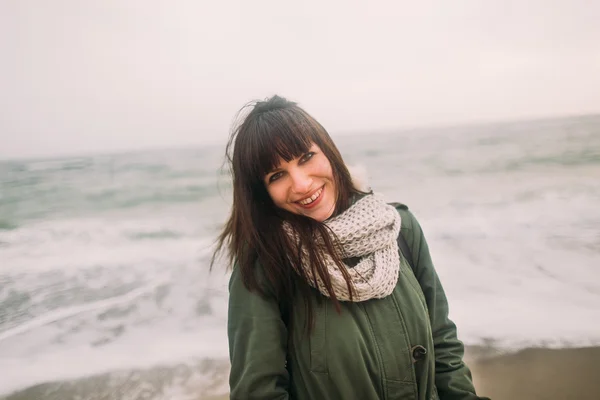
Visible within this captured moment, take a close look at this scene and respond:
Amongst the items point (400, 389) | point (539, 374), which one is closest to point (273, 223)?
point (400, 389)

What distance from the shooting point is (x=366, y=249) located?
115 centimetres

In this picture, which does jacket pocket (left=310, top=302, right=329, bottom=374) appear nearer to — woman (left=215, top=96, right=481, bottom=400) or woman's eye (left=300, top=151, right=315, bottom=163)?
woman (left=215, top=96, right=481, bottom=400)

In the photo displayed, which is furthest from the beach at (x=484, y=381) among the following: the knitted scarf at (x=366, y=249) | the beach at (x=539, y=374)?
the knitted scarf at (x=366, y=249)

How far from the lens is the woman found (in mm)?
1004

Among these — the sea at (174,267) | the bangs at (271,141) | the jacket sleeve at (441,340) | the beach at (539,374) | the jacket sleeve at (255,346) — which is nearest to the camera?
the jacket sleeve at (255,346)

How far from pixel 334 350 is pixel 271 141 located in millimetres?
658

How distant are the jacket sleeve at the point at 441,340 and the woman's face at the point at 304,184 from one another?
35 centimetres

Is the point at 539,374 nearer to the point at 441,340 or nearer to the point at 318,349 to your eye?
the point at 441,340

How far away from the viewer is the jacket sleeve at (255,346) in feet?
3.18

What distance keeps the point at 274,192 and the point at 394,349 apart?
62cm

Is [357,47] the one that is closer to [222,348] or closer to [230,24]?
[230,24]

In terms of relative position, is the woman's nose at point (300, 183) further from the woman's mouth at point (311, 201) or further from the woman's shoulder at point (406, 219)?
the woman's shoulder at point (406, 219)

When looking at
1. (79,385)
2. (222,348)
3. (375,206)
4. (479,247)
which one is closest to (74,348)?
(79,385)

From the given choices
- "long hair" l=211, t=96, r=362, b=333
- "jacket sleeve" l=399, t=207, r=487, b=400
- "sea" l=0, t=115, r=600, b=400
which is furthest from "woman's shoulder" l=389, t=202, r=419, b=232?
"long hair" l=211, t=96, r=362, b=333
